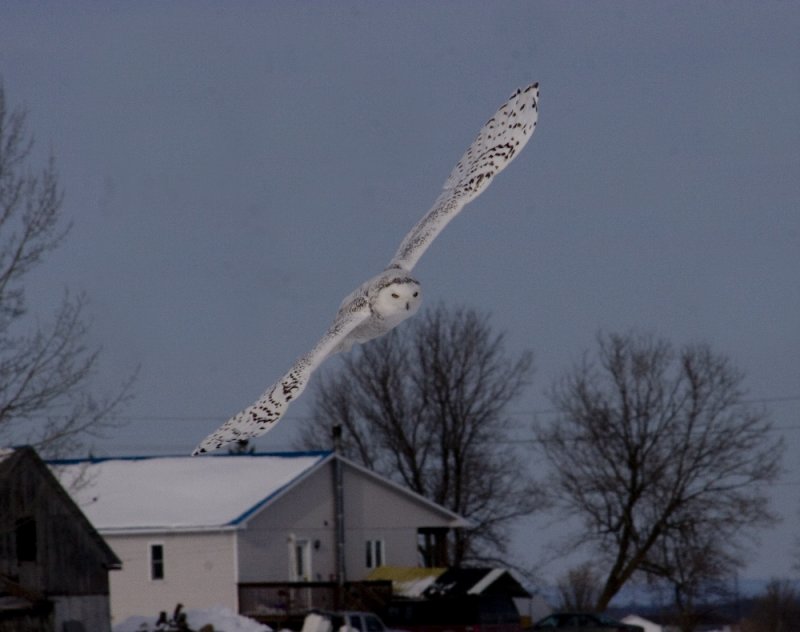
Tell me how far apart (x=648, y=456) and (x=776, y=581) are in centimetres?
925

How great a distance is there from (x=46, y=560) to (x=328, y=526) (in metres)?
14.5

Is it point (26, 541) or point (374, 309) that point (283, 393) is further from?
point (26, 541)

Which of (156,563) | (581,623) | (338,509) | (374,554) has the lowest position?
(581,623)

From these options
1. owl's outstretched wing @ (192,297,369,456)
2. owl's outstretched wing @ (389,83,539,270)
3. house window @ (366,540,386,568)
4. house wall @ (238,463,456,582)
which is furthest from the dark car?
owl's outstretched wing @ (192,297,369,456)

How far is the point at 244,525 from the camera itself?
51.1 m

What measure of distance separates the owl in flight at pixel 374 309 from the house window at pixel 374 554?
33.3 metres

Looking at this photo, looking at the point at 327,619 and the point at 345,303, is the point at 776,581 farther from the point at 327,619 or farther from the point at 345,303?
the point at 345,303

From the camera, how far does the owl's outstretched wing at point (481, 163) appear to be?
21516 mm

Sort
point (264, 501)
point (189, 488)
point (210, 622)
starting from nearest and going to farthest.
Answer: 1. point (210, 622)
2. point (264, 501)
3. point (189, 488)

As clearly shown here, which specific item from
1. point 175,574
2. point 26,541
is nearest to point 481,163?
point 26,541

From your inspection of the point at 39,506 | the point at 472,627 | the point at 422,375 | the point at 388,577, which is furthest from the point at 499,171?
the point at 422,375

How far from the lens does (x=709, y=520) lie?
60406mm

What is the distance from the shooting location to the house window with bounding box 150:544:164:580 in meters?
51.3

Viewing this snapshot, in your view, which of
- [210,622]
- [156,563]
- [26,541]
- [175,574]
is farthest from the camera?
[156,563]
